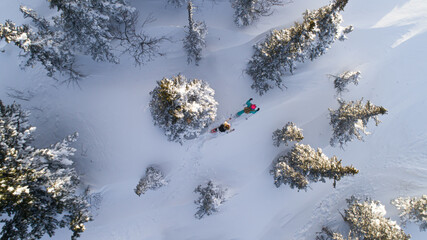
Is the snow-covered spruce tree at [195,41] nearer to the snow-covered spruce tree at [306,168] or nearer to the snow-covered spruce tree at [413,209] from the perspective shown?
the snow-covered spruce tree at [306,168]

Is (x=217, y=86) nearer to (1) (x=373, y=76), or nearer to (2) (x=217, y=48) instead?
(2) (x=217, y=48)

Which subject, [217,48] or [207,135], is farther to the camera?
[217,48]

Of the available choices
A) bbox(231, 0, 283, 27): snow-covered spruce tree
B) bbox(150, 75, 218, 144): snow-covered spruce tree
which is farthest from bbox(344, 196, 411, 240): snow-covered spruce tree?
bbox(231, 0, 283, 27): snow-covered spruce tree

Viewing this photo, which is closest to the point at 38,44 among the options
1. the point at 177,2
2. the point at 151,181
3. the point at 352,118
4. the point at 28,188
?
the point at 28,188

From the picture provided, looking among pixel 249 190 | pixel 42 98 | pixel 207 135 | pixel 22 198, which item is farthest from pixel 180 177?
pixel 42 98

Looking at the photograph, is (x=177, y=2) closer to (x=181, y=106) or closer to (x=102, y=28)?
(x=102, y=28)

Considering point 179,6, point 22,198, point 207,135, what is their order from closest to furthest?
Answer: 1. point 22,198
2. point 207,135
3. point 179,6

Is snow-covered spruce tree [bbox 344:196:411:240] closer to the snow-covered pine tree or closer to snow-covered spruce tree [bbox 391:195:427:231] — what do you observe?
snow-covered spruce tree [bbox 391:195:427:231]
